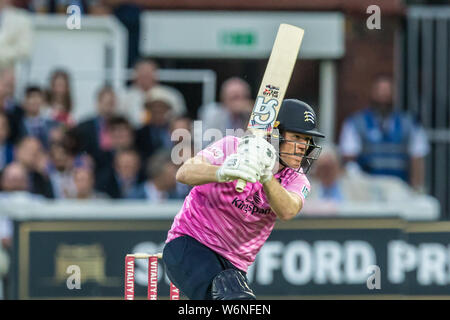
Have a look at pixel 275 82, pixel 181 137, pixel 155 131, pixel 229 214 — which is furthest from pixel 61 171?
pixel 275 82

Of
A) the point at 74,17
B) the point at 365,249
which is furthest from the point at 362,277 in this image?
the point at 74,17

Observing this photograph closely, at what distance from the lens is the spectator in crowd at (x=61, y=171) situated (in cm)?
902

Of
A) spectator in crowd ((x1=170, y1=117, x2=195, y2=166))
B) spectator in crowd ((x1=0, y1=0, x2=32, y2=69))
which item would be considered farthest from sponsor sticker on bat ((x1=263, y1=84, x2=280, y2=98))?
spectator in crowd ((x1=0, y1=0, x2=32, y2=69))

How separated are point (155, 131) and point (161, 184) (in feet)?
2.13

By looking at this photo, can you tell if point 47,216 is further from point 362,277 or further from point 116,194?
point 362,277

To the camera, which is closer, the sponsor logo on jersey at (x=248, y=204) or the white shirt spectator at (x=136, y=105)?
the sponsor logo on jersey at (x=248, y=204)

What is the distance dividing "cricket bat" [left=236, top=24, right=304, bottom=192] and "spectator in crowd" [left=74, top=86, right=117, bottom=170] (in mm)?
4217

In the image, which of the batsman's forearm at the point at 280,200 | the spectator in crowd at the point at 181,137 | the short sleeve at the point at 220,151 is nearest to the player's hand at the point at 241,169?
the batsman's forearm at the point at 280,200

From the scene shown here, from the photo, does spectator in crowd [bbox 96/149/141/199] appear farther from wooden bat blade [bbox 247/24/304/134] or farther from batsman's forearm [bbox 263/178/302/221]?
batsman's forearm [bbox 263/178/302/221]

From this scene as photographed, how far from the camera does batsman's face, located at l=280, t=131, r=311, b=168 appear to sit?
16.7 feet

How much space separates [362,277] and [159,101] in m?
2.52

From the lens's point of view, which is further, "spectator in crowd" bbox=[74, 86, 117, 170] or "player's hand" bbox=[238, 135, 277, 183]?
"spectator in crowd" bbox=[74, 86, 117, 170]

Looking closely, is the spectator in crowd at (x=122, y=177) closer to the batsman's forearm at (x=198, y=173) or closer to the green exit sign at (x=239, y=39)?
the green exit sign at (x=239, y=39)

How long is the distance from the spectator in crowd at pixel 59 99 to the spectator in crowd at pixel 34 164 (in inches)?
17.4
